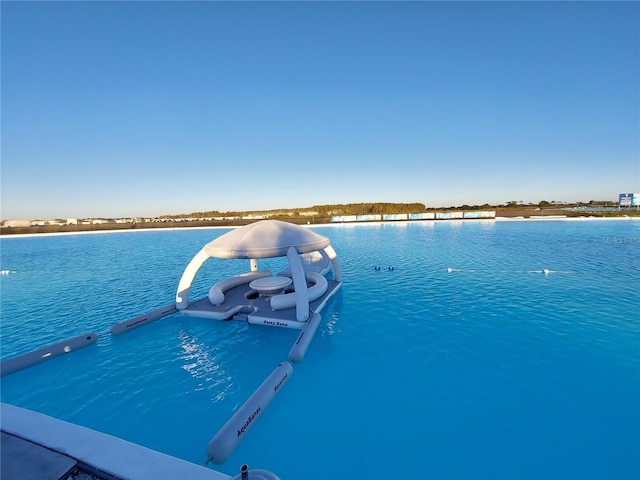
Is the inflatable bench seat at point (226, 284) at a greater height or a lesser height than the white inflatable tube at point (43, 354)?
greater

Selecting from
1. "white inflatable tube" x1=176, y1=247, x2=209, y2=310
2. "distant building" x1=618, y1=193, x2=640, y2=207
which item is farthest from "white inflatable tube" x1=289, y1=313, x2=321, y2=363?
"distant building" x1=618, y1=193, x2=640, y2=207

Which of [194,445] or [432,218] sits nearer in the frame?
[194,445]

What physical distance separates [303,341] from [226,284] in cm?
789

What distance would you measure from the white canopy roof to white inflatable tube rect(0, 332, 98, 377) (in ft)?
19.7

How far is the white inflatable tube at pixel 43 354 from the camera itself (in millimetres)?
9094

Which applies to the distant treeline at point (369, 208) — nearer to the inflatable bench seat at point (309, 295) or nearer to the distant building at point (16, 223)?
the inflatable bench seat at point (309, 295)

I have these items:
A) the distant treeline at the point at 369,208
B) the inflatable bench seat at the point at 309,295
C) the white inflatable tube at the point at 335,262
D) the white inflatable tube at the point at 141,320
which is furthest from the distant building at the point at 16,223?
the white inflatable tube at the point at 335,262

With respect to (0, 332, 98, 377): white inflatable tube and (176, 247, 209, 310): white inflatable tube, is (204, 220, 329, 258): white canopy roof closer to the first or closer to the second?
(176, 247, 209, 310): white inflatable tube

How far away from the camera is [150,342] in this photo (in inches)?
441

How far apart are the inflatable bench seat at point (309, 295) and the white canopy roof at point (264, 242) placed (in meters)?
2.19

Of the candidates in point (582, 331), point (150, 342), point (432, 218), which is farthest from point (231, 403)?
point (432, 218)

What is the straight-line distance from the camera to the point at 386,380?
8562mm

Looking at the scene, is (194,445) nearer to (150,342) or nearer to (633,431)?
(150,342)

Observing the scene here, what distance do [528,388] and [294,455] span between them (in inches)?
290
